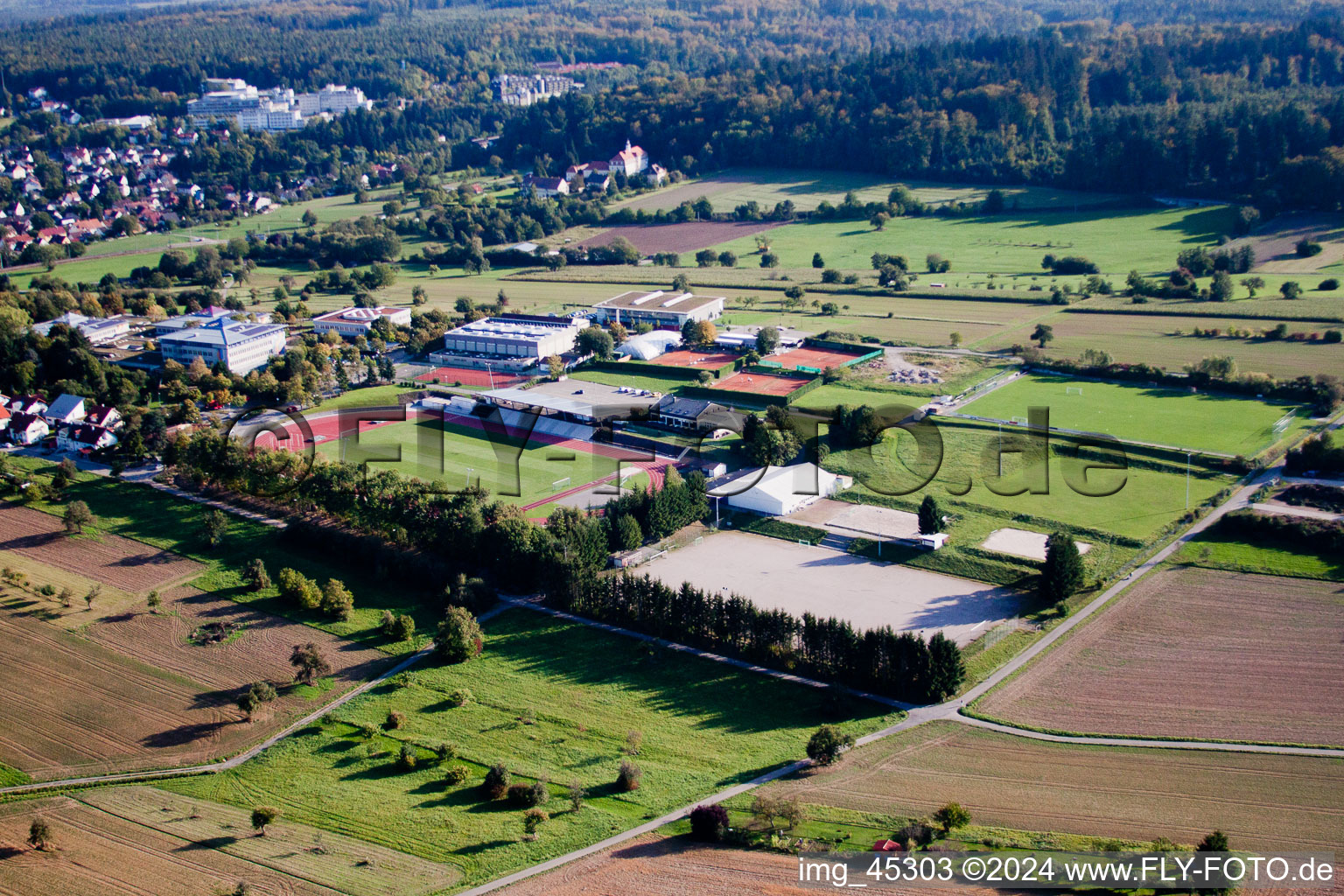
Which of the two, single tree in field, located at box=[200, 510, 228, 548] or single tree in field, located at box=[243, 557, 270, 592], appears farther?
single tree in field, located at box=[200, 510, 228, 548]

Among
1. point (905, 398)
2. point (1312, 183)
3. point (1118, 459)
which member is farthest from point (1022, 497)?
point (1312, 183)

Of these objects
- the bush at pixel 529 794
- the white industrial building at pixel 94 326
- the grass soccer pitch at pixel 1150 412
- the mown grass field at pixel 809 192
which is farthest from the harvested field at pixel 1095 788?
the mown grass field at pixel 809 192

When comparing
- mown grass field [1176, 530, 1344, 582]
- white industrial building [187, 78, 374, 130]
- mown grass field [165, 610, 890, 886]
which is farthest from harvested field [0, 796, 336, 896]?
white industrial building [187, 78, 374, 130]

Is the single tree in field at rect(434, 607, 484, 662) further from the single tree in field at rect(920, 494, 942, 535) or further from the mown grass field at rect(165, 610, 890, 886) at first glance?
the single tree in field at rect(920, 494, 942, 535)

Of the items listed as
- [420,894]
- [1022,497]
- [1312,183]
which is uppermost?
[1312,183]

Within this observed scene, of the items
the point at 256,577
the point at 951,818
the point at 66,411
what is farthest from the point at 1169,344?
the point at 66,411

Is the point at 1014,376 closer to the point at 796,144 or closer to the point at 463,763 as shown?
the point at 463,763

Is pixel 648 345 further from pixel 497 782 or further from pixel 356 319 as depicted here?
pixel 497 782
